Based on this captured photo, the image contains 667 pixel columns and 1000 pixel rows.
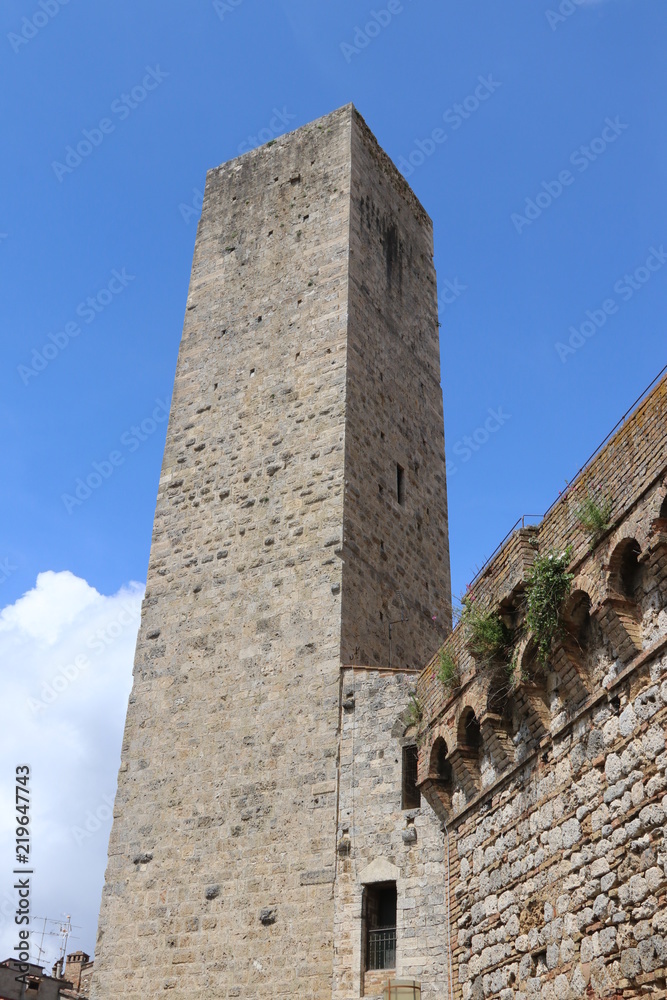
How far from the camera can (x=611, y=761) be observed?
7602 mm

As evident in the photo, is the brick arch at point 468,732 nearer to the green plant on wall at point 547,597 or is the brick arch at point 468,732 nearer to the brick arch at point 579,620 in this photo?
the green plant on wall at point 547,597

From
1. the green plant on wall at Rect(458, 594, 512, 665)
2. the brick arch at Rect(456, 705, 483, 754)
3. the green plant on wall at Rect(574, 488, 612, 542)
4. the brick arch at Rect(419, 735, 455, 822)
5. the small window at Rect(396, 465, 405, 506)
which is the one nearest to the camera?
the green plant on wall at Rect(574, 488, 612, 542)

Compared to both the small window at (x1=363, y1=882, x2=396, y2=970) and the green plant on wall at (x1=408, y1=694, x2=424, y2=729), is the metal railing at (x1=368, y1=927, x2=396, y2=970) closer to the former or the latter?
the small window at (x1=363, y1=882, x2=396, y2=970)

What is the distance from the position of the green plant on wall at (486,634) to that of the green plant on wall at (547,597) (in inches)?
28.1

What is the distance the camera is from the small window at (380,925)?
33.6 ft

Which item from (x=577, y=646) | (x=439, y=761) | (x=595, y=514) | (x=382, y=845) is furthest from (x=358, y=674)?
(x=595, y=514)

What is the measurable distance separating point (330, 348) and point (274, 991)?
834cm

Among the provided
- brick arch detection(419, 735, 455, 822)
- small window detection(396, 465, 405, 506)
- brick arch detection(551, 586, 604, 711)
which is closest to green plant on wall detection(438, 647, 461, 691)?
brick arch detection(419, 735, 455, 822)

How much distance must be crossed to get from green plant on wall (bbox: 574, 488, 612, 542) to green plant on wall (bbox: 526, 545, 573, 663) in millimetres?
387

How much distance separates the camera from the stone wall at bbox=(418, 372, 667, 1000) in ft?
23.5

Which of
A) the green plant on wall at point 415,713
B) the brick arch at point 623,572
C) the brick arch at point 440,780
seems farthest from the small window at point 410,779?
the brick arch at point 623,572

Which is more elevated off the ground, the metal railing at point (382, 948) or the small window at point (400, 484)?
the small window at point (400, 484)

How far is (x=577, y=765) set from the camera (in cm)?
809

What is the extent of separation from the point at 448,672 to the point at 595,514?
299cm
